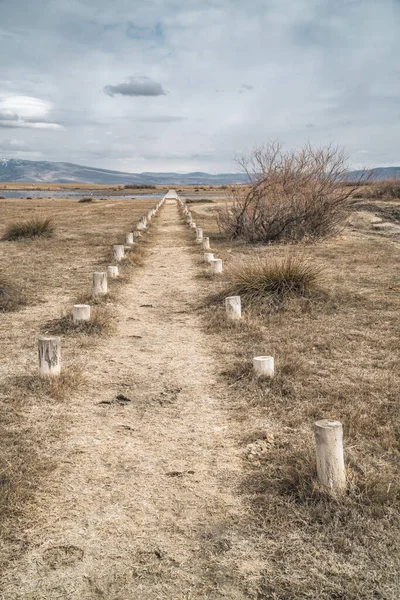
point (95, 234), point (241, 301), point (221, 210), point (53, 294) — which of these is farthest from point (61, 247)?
point (241, 301)

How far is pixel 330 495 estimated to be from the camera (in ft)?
10.5

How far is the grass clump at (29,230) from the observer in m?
18.5

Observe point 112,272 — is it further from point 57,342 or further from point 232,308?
point 57,342

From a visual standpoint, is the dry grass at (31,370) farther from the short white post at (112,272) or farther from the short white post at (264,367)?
the short white post at (264,367)

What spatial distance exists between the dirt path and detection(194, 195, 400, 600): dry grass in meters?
0.18

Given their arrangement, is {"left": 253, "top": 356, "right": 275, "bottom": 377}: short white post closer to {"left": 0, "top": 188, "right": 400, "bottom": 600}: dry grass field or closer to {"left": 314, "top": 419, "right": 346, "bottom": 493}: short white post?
{"left": 0, "top": 188, "right": 400, "bottom": 600}: dry grass field

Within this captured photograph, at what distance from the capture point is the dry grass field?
2717 millimetres

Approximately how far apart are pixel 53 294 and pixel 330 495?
25.4ft

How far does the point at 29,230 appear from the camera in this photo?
18.8 m

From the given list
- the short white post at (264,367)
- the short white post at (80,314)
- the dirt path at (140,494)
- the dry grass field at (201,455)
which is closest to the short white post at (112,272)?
the dry grass field at (201,455)

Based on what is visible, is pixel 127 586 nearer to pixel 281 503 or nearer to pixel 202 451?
pixel 281 503

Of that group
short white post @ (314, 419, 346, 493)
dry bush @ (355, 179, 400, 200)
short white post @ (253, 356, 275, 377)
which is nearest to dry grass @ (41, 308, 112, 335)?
short white post @ (253, 356, 275, 377)

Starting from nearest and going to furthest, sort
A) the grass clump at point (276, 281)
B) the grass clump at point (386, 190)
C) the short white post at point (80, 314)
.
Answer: the short white post at point (80, 314) < the grass clump at point (276, 281) < the grass clump at point (386, 190)

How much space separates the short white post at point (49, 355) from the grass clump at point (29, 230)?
1402 cm
